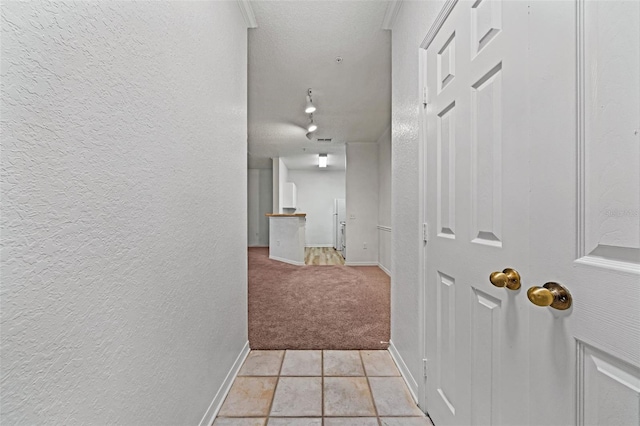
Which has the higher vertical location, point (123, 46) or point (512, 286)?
point (123, 46)

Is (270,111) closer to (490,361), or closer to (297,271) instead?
(297,271)

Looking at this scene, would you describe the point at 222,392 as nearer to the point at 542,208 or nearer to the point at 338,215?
the point at 542,208

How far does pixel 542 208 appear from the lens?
2.27 ft

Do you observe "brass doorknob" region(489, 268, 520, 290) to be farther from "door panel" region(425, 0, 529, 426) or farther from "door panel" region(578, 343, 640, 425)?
"door panel" region(578, 343, 640, 425)

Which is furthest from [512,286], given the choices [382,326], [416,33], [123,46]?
[382,326]

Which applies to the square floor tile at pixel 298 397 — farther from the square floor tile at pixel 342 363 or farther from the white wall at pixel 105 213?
the white wall at pixel 105 213

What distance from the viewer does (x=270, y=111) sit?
3.96m

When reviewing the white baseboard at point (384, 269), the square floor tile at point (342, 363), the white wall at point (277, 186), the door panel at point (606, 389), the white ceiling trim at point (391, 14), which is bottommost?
the white baseboard at point (384, 269)

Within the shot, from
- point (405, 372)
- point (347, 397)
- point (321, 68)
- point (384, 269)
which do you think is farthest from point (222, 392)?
point (384, 269)

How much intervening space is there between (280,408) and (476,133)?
1.60m

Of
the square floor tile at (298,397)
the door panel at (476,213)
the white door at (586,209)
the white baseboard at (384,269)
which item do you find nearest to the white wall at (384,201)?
the white baseboard at (384,269)

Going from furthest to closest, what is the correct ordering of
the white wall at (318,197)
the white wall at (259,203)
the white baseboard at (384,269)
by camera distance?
the white wall at (318,197), the white wall at (259,203), the white baseboard at (384,269)

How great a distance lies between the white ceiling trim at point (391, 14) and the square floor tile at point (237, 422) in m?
2.59

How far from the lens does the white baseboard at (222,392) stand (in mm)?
1302
